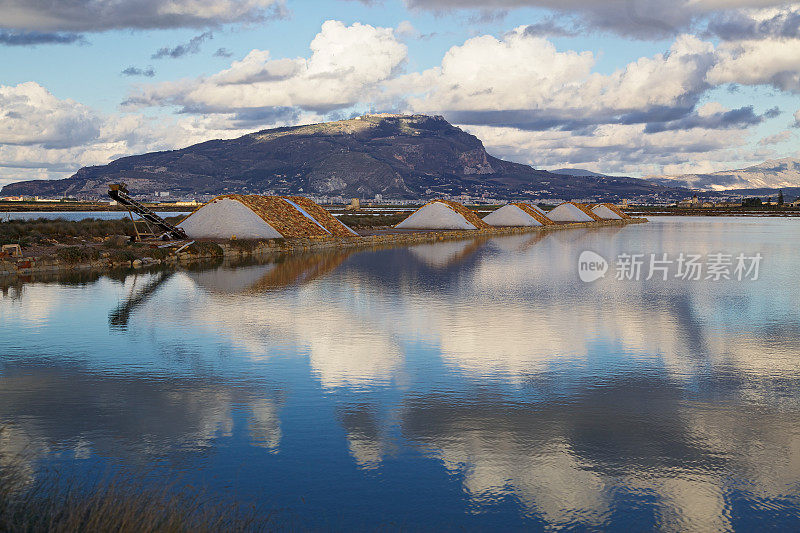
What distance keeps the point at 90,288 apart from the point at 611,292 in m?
16.4

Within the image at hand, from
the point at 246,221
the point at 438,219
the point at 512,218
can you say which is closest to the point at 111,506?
the point at 246,221

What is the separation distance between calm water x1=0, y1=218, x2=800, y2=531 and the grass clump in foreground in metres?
0.40

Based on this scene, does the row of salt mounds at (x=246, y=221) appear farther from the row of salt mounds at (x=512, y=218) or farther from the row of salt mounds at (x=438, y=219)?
the row of salt mounds at (x=512, y=218)

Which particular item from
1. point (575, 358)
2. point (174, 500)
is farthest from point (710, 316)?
point (174, 500)

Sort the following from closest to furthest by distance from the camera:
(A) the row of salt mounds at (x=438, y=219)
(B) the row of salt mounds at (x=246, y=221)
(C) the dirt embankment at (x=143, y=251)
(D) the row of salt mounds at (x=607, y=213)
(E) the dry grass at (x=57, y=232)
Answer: (C) the dirt embankment at (x=143, y=251) → (E) the dry grass at (x=57, y=232) → (B) the row of salt mounds at (x=246, y=221) → (A) the row of salt mounds at (x=438, y=219) → (D) the row of salt mounds at (x=607, y=213)

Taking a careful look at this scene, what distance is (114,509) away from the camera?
228 inches

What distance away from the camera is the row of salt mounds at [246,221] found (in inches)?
1843

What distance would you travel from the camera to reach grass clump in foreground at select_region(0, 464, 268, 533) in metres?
5.45

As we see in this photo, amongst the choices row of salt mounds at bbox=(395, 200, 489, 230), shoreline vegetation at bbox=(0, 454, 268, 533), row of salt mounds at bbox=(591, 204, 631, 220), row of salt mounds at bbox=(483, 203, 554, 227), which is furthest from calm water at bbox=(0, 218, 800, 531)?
row of salt mounds at bbox=(591, 204, 631, 220)

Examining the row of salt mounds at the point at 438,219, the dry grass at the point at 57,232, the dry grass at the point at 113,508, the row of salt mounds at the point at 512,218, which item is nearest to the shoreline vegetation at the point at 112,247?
the dry grass at the point at 57,232

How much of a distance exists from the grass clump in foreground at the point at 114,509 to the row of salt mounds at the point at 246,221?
132 feet

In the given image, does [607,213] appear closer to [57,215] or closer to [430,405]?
[57,215]

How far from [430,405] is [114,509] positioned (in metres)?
4.85

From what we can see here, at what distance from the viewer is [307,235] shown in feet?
166
